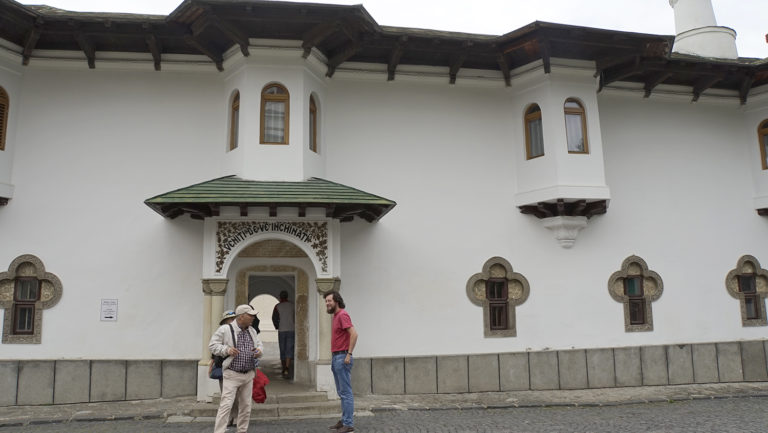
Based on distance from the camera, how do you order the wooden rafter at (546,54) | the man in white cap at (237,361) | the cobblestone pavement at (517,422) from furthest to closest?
the wooden rafter at (546,54)
the cobblestone pavement at (517,422)
the man in white cap at (237,361)

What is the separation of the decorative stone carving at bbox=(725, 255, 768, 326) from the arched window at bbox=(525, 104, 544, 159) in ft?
16.4

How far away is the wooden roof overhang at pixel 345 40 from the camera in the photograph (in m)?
9.45

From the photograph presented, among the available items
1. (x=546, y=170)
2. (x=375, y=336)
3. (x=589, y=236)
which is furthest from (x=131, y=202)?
(x=589, y=236)

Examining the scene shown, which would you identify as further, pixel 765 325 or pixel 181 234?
pixel 765 325

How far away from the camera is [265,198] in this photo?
8.94m

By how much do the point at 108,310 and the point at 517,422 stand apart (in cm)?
709

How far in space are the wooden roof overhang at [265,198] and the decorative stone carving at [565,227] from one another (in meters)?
3.58

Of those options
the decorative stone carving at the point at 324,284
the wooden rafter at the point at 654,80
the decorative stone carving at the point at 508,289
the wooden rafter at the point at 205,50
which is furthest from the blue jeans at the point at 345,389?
the wooden rafter at the point at 654,80

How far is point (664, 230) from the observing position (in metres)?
12.0

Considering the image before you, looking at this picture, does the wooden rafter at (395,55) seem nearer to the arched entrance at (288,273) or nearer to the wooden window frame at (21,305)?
the arched entrance at (288,273)

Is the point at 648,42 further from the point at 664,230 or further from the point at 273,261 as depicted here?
the point at 273,261

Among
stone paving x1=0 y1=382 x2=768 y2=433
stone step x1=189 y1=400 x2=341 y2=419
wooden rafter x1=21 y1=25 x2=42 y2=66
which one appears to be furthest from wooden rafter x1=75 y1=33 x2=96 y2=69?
stone step x1=189 y1=400 x2=341 y2=419

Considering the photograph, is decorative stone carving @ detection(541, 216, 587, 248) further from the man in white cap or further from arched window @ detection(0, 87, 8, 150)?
arched window @ detection(0, 87, 8, 150)

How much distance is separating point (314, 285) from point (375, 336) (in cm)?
147
